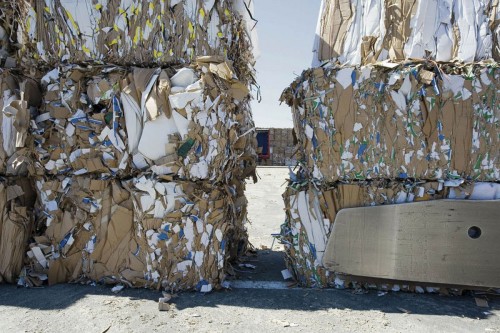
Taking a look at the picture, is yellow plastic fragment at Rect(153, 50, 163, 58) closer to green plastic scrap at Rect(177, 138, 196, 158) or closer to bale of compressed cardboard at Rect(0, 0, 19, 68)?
green plastic scrap at Rect(177, 138, 196, 158)

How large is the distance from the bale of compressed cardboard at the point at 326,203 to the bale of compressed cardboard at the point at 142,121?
0.54m

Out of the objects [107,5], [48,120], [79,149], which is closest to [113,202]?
[79,149]

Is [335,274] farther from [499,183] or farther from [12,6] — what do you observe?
[12,6]

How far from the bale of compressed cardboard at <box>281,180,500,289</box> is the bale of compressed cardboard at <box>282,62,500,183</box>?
0.06 meters

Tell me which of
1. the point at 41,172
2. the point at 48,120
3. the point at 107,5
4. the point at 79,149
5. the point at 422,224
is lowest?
the point at 422,224

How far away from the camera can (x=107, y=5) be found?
2.36 m

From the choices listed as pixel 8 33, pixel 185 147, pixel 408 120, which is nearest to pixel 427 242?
pixel 408 120

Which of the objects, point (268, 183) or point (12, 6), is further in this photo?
point (268, 183)

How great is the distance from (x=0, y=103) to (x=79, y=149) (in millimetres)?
622

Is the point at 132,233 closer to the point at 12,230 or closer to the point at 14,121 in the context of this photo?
the point at 12,230

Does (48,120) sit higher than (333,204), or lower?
higher

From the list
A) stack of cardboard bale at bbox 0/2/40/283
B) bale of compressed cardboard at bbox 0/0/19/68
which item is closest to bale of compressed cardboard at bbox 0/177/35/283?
stack of cardboard bale at bbox 0/2/40/283

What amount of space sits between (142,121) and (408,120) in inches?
63.0

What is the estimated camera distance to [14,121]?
2383mm
